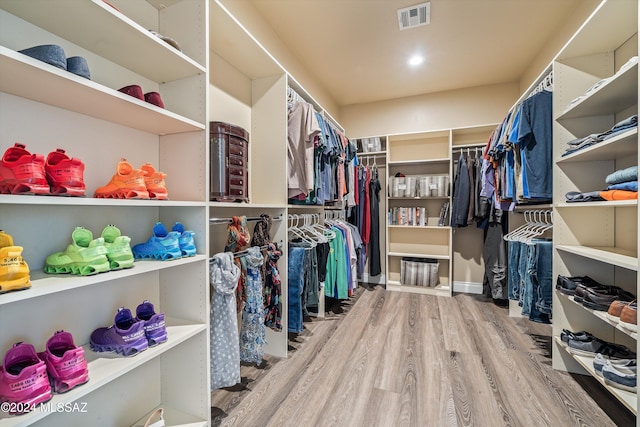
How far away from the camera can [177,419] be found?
141 centimetres

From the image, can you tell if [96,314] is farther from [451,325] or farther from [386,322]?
[451,325]

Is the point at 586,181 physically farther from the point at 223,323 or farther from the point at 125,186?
the point at 125,186

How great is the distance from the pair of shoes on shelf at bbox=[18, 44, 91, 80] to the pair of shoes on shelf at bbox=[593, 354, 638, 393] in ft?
8.97

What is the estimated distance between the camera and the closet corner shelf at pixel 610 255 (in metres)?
1.36

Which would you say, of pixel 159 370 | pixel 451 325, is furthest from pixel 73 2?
pixel 451 325

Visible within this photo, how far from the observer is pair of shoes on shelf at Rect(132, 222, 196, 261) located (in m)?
1.24

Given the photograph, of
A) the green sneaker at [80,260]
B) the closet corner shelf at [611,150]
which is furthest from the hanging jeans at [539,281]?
the green sneaker at [80,260]

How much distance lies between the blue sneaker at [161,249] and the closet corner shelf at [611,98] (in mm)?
2277

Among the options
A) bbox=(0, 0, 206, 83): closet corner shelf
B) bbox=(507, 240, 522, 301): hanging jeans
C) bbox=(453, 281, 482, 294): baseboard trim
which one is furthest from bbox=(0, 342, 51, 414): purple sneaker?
bbox=(453, 281, 482, 294): baseboard trim

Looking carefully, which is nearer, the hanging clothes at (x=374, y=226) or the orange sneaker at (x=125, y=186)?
the orange sneaker at (x=125, y=186)

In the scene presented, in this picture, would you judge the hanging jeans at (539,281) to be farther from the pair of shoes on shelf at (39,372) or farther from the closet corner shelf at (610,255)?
the pair of shoes on shelf at (39,372)

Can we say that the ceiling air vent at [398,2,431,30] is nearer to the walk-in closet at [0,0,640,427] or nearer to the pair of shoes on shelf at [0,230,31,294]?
the walk-in closet at [0,0,640,427]

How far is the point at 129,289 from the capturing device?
1.38 m

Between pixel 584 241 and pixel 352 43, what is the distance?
8.70 ft
